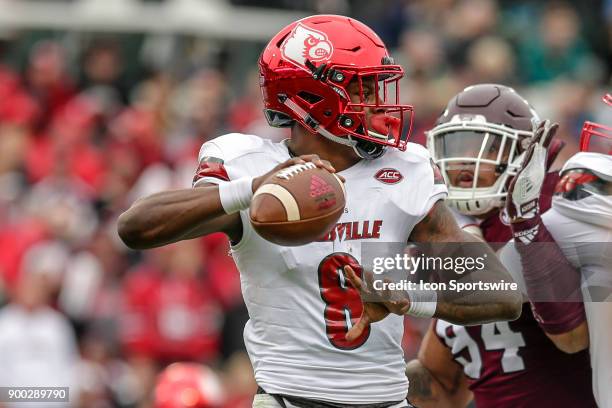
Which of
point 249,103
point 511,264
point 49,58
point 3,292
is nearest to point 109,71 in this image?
point 49,58

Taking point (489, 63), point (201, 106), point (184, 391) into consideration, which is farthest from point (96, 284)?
point (184, 391)

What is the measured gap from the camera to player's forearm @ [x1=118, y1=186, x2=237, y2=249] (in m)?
3.44

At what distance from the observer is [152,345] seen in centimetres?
873

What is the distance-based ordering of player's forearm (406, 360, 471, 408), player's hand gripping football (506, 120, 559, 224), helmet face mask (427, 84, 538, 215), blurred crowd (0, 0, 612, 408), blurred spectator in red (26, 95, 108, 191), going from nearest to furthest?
player's hand gripping football (506, 120, 559, 224), helmet face mask (427, 84, 538, 215), player's forearm (406, 360, 471, 408), blurred crowd (0, 0, 612, 408), blurred spectator in red (26, 95, 108, 191)

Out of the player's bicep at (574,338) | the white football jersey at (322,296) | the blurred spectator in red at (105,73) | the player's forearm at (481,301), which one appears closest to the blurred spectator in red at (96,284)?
the blurred spectator in red at (105,73)

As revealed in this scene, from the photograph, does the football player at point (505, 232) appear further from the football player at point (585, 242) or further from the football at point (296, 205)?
the football at point (296, 205)

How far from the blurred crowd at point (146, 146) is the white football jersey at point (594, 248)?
11.2 feet

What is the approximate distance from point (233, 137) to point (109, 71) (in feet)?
26.3

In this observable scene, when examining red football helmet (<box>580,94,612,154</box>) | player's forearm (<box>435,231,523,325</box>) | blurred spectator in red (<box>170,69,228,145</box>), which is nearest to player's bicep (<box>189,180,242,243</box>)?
player's forearm (<box>435,231,523,325</box>)

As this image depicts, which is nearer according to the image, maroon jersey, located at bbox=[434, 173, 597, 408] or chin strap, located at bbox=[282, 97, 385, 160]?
chin strap, located at bbox=[282, 97, 385, 160]

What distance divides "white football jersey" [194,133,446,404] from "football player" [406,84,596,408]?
566 millimetres

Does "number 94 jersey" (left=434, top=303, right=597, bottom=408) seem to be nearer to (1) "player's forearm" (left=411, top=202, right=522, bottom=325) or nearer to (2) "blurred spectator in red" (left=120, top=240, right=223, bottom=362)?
(1) "player's forearm" (left=411, top=202, right=522, bottom=325)

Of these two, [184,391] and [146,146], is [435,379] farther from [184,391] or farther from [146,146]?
[146,146]

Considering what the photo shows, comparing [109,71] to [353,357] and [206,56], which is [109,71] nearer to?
[206,56]
